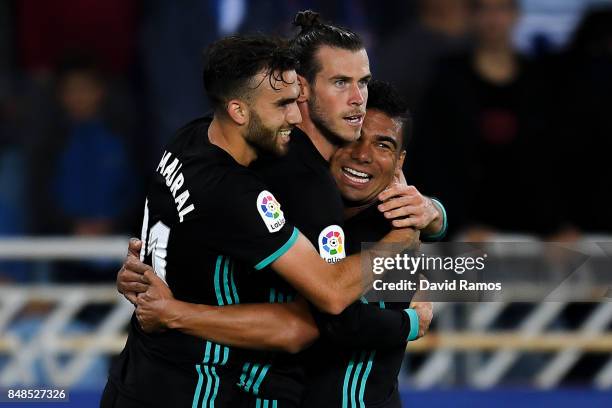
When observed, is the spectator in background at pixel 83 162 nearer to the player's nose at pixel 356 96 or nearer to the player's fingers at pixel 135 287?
the player's fingers at pixel 135 287

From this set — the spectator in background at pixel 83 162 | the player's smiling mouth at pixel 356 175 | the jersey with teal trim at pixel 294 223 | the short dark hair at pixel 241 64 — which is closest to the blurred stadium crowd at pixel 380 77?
the spectator in background at pixel 83 162

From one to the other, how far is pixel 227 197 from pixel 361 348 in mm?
618

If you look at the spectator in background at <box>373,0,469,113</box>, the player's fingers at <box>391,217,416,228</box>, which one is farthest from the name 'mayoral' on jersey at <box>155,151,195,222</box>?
the spectator in background at <box>373,0,469,113</box>

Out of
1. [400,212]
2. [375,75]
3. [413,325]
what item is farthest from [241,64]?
[375,75]

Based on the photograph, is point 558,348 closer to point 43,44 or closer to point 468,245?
point 468,245

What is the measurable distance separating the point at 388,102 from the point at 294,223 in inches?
20.9

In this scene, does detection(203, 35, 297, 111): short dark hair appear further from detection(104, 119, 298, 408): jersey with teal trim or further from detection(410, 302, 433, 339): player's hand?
detection(410, 302, 433, 339): player's hand

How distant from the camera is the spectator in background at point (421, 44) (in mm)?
6418

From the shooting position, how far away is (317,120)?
13.3ft

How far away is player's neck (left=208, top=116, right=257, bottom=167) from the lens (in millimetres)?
3840

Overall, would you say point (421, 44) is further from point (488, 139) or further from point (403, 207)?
point (403, 207)

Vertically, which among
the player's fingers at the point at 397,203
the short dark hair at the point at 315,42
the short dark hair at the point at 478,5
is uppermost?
the short dark hair at the point at 478,5

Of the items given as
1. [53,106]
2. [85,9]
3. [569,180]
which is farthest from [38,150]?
[569,180]

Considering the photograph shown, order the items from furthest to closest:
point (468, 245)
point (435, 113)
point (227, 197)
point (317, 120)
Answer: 1. point (435, 113)
2. point (468, 245)
3. point (317, 120)
4. point (227, 197)
